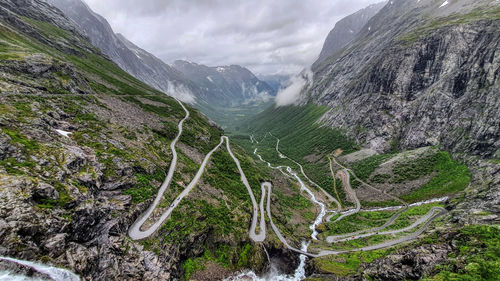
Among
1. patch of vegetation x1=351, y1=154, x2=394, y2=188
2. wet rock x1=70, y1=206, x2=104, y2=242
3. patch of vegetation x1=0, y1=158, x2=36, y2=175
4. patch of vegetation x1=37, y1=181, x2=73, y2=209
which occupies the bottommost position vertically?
patch of vegetation x1=351, y1=154, x2=394, y2=188

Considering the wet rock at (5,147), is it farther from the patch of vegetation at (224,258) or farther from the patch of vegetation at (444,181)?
the patch of vegetation at (444,181)

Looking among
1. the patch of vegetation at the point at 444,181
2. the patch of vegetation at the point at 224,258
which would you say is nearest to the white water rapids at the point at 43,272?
the patch of vegetation at the point at 224,258

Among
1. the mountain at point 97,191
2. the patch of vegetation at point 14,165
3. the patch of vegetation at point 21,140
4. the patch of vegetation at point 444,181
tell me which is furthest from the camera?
the patch of vegetation at point 444,181

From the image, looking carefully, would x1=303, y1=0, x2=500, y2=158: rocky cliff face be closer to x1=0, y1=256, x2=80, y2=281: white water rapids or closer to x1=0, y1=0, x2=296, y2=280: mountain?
x1=0, y1=0, x2=296, y2=280: mountain

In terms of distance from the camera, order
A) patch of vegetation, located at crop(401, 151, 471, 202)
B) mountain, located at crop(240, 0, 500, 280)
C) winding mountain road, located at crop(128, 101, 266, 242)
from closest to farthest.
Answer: mountain, located at crop(240, 0, 500, 280)
winding mountain road, located at crop(128, 101, 266, 242)
patch of vegetation, located at crop(401, 151, 471, 202)

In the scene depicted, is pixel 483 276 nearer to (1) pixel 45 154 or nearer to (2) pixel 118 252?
(2) pixel 118 252

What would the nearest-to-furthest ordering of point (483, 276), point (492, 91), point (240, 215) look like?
point (483, 276)
point (240, 215)
point (492, 91)

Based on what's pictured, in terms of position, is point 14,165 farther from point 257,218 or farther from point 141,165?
point 257,218

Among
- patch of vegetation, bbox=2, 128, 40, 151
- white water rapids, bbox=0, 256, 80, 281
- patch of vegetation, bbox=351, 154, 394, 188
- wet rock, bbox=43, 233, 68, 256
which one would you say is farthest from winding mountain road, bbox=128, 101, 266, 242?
patch of vegetation, bbox=351, 154, 394, 188

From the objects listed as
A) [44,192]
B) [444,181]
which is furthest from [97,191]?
[444,181]

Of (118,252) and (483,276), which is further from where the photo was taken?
(118,252)

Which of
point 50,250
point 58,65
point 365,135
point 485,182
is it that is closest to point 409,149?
Answer: point 365,135
